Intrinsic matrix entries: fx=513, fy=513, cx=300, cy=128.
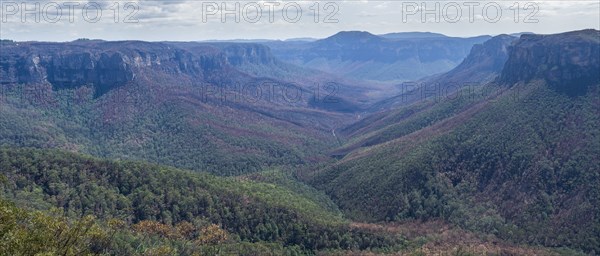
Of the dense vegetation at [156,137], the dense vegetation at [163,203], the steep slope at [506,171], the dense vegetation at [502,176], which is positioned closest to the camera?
the dense vegetation at [163,203]

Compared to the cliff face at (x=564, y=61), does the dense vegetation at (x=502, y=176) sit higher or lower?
lower

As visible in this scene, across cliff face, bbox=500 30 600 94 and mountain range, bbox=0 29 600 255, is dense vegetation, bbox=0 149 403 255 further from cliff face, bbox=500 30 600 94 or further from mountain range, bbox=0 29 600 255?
cliff face, bbox=500 30 600 94

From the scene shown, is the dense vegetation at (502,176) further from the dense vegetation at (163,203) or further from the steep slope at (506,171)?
the dense vegetation at (163,203)

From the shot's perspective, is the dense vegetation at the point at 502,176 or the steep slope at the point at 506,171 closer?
the dense vegetation at the point at 502,176

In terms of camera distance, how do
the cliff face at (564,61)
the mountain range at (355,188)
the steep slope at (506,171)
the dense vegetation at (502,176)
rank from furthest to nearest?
the cliff face at (564,61) < the steep slope at (506,171) < the dense vegetation at (502,176) < the mountain range at (355,188)

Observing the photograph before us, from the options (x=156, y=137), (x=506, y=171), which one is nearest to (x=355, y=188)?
(x=506, y=171)

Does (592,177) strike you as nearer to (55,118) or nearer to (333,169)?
(333,169)

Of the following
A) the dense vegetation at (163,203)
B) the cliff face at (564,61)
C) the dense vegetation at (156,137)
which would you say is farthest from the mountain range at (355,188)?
the dense vegetation at (156,137)
